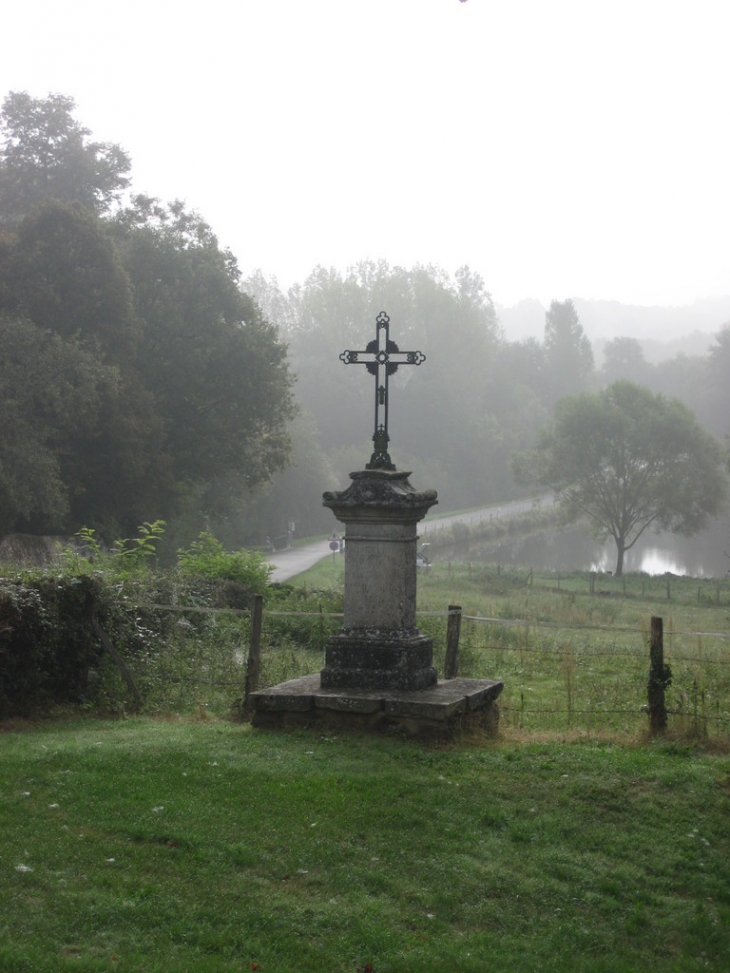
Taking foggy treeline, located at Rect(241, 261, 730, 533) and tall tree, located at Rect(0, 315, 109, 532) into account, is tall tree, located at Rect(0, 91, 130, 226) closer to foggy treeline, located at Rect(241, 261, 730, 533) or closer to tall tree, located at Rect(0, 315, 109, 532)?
tall tree, located at Rect(0, 315, 109, 532)

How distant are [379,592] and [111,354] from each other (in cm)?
2134

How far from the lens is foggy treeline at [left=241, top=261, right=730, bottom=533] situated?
7031 centimetres

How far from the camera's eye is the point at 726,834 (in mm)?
6070

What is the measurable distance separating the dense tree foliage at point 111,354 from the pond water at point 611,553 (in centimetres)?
1922

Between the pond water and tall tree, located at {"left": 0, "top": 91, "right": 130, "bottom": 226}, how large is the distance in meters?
25.2

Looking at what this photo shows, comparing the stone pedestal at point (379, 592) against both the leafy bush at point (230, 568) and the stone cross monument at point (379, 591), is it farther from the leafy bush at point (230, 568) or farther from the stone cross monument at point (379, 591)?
the leafy bush at point (230, 568)

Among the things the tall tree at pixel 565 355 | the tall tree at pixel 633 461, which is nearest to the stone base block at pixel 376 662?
the tall tree at pixel 633 461

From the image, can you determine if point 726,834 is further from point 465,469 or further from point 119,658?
point 465,469

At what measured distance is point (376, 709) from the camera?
784 centimetres

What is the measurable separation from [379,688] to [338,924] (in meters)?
3.68

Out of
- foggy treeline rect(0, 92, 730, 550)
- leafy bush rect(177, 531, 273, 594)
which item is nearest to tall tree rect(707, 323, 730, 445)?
foggy treeline rect(0, 92, 730, 550)

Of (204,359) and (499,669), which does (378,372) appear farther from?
(204,359)

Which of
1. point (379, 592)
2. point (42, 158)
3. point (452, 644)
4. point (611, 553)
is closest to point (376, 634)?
point (379, 592)

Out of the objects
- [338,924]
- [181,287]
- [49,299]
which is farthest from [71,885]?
[181,287]
